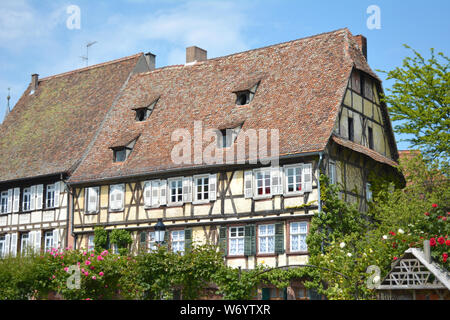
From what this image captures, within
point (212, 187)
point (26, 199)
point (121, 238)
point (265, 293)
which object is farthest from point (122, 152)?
point (265, 293)

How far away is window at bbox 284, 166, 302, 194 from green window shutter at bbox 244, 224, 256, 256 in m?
1.89

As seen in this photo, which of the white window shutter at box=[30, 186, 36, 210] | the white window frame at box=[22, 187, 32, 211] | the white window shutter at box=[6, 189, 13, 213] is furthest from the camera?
the white window shutter at box=[6, 189, 13, 213]

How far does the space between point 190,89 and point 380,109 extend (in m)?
8.23

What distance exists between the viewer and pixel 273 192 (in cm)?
2439

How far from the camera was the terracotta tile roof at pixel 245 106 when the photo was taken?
82.8ft

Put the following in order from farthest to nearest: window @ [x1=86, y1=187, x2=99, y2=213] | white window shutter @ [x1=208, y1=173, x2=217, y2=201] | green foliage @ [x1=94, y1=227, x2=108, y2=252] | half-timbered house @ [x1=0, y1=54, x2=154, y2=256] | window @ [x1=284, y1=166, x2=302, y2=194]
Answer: half-timbered house @ [x1=0, y1=54, x2=154, y2=256] < window @ [x1=86, y1=187, x2=99, y2=213] < green foliage @ [x1=94, y1=227, x2=108, y2=252] < white window shutter @ [x1=208, y1=173, x2=217, y2=201] < window @ [x1=284, y1=166, x2=302, y2=194]

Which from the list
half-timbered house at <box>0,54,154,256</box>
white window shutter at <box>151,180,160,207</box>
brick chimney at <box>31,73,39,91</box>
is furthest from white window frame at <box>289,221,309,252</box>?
brick chimney at <box>31,73,39,91</box>

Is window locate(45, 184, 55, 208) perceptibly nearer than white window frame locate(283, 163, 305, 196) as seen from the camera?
No

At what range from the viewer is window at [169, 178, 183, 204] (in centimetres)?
2694

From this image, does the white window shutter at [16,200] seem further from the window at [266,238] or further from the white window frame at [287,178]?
the white window frame at [287,178]

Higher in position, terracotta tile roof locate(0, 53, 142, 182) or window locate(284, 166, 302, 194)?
terracotta tile roof locate(0, 53, 142, 182)

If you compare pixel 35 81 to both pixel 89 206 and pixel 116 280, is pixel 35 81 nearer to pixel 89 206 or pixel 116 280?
pixel 89 206

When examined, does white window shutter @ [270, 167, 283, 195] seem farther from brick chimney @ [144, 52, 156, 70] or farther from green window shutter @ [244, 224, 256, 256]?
brick chimney @ [144, 52, 156, 70]

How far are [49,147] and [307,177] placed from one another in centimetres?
1458
